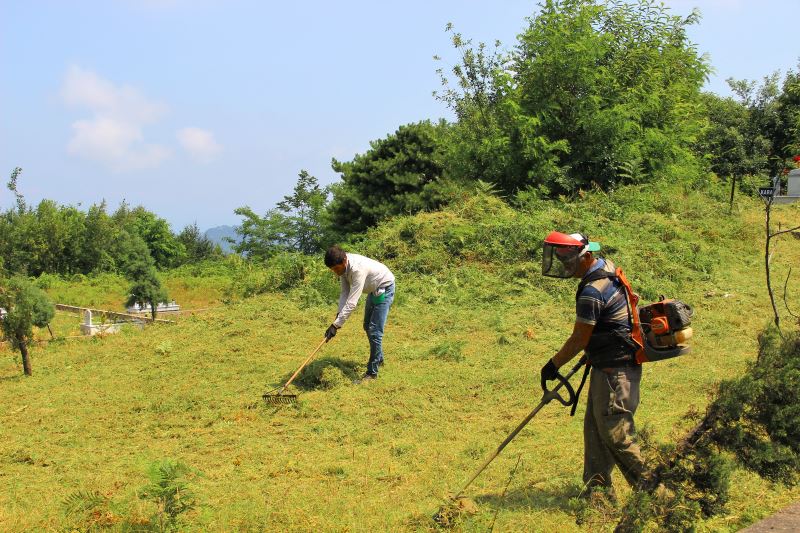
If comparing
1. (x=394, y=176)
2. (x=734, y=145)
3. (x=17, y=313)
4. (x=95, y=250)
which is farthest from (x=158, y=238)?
(x=17, y=313)

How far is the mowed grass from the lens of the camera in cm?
461

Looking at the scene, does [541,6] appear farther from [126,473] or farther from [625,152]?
[126,473]

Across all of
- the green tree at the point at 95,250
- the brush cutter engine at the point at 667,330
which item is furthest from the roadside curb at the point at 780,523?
the green tree at the point at 95,250

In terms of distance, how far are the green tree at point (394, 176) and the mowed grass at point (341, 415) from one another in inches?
512

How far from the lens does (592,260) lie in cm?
446

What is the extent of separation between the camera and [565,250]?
4383mm

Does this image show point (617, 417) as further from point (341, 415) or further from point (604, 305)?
point (341, 415)

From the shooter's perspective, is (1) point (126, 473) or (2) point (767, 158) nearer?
(1) point (126, 473)

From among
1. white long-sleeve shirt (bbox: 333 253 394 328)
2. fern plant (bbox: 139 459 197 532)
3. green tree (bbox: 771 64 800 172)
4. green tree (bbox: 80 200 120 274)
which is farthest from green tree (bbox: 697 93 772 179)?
green tree (bbox: 80 200 120 274)

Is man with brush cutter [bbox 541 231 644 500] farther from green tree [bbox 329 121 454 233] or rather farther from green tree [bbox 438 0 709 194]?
green tree [bbox 329 121 454 233]

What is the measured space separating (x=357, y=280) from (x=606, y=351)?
12.1 feet

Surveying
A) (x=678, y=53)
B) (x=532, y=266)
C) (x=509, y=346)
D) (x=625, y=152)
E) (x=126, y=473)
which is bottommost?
(x=126, y=473)


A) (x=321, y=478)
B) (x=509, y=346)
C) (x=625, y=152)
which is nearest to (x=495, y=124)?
(x=625, y=152)

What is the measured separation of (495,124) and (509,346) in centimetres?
1000
